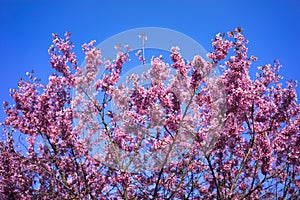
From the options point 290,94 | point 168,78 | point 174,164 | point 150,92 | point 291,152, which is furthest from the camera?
point 290,94

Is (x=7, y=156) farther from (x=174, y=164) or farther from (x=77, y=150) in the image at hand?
(x=174, y=164)

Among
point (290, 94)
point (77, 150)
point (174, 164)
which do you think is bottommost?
point (174, 164)

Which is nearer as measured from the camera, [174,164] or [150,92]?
[150,92]

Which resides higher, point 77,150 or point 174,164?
point 77,150

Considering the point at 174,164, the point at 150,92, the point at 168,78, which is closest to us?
the point at 150,92

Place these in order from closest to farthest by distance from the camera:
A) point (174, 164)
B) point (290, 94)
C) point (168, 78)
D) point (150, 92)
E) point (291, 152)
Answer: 1. point (150, 92)
2. point (168, 78)
3. point (174, 164)
4. point (291, 152)
5. point (290, 94)

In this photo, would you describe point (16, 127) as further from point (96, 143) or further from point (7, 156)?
point (96, 143)

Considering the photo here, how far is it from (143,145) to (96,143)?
1170mm

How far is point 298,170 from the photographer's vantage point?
30.3 ft

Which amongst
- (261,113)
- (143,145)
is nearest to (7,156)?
(143,145)

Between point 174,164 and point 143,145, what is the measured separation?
85 centimetres

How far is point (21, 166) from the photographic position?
964 cm

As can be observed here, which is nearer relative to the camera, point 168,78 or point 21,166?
point 168,78

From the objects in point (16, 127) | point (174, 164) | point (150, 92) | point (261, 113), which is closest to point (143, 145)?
point (174, 164)
